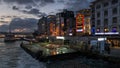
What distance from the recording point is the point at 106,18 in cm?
11650

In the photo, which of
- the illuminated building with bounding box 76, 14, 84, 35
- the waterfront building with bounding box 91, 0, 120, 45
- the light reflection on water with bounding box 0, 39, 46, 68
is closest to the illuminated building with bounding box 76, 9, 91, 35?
the illuminated building with bounding box 76, 14, 84, 35

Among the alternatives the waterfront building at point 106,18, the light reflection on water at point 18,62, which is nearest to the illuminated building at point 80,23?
the waterfront building at point 106,18

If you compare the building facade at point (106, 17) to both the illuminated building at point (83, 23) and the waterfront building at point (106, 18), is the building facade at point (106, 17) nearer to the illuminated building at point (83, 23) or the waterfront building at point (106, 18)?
the waterfront building at point (106, 18)

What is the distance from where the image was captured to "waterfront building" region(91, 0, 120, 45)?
107 meters

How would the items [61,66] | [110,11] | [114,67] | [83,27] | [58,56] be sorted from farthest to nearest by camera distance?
[83,27] < [110,11] < [58,56] < [61,66] < [114,67]

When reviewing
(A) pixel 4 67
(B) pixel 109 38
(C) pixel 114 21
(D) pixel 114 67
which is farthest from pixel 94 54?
(C) pixel 114 21

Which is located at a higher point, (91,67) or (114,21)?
(114,21)

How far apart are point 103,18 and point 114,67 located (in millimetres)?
67280

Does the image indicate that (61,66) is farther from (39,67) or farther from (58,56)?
(58,56)

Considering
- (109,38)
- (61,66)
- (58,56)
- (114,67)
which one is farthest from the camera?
(109,38)

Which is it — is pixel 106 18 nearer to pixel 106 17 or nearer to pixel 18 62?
pixel 106 17

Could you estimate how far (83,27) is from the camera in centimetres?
17388

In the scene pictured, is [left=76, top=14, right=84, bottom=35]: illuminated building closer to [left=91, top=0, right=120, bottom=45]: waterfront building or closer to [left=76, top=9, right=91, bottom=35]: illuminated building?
[left=76, top=9, right=91, bottom=35]: illuminated building

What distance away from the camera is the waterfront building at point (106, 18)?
351 feet
